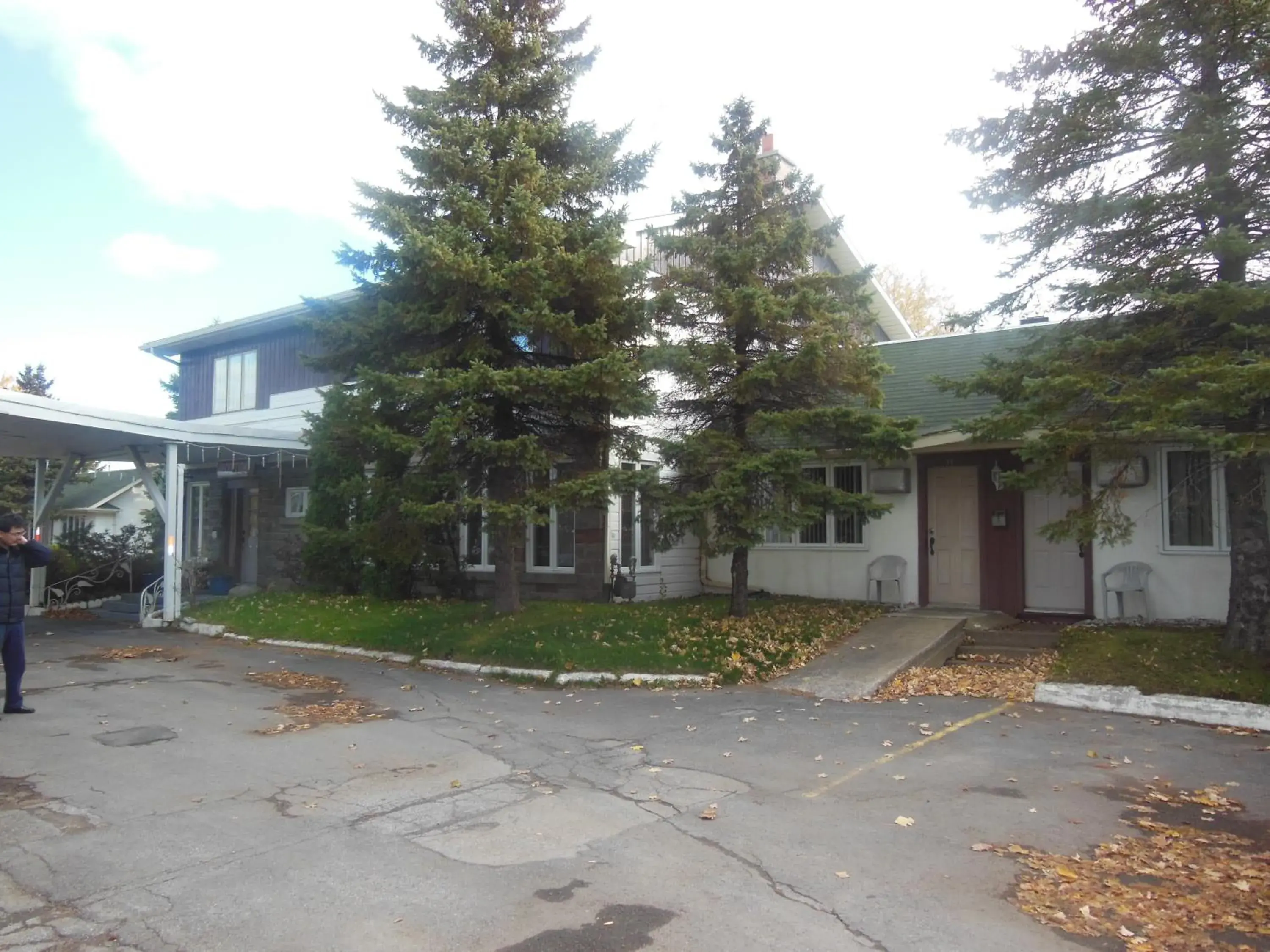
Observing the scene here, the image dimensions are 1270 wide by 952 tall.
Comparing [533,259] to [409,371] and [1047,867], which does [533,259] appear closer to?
[409,371]

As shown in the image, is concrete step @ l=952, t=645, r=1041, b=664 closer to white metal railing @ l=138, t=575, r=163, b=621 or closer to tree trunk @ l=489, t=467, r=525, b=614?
tree trunk @ l=489, t=467, r=525, b=614

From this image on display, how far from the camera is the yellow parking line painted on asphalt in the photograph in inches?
252

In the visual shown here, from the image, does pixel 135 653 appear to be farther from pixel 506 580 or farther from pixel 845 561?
pixel 845 561

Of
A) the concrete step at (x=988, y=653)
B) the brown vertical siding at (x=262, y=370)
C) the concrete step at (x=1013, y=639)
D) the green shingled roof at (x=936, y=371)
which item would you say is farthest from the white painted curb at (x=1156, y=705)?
the brown vertical siding at (x=262, y=370)

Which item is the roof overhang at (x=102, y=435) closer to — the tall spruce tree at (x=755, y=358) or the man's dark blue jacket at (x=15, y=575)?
the man's dark blue jacket at (x=15, y=575)

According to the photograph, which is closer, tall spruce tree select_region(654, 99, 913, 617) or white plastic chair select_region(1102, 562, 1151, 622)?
tall spruce tree select_region(654, 99, 913, 617)

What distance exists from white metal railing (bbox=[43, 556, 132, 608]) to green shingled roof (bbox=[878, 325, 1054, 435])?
55.5ft

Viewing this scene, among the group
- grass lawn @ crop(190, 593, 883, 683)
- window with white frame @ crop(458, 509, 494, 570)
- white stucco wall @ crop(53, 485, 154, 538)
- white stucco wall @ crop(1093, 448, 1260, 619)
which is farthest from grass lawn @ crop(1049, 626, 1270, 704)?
white stucco wall @ crop(53, 485, 154, 538)

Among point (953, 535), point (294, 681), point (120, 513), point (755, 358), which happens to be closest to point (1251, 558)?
point (953, 535)

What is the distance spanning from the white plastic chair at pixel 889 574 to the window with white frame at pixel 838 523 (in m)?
0.51

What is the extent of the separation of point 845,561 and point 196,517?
16.7m

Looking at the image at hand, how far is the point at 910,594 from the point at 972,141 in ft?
23.2

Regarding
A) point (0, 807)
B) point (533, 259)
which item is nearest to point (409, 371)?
point (533, 259)

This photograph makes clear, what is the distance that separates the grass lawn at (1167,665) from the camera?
8.78 meters
